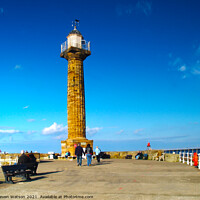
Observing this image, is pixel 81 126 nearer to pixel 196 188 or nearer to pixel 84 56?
pixel 84 56

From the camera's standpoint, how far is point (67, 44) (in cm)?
3158

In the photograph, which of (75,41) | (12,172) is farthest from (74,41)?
(12,172)

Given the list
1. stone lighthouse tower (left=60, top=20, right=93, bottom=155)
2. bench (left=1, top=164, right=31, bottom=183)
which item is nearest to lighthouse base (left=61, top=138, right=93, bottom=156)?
stone lighthouse tower (left=60, top=20, right=93, bottom=155)

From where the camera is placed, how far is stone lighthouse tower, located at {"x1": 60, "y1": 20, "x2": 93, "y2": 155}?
95.9ft

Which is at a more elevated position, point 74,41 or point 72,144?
point 74,41

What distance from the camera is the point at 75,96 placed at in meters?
29.6

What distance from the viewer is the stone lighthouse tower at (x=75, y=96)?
1151 inches

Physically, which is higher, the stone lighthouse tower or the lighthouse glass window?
the lighthouse glass window

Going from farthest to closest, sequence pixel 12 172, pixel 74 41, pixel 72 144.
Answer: pixel 74 41
pixel 72 144
pixel 12 172

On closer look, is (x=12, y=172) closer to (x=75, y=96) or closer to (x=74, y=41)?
(x=75, y=96)

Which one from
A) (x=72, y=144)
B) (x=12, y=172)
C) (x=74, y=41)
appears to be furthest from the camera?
(x=74, y=41)

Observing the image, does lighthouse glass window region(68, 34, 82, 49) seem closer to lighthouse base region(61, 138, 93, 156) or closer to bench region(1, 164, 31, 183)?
lighthouse base region(61, 138, 93, 156)

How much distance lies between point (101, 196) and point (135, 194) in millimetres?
1037

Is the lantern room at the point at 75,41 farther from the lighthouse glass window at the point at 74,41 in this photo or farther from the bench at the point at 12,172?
the bench at the point at 12,172
